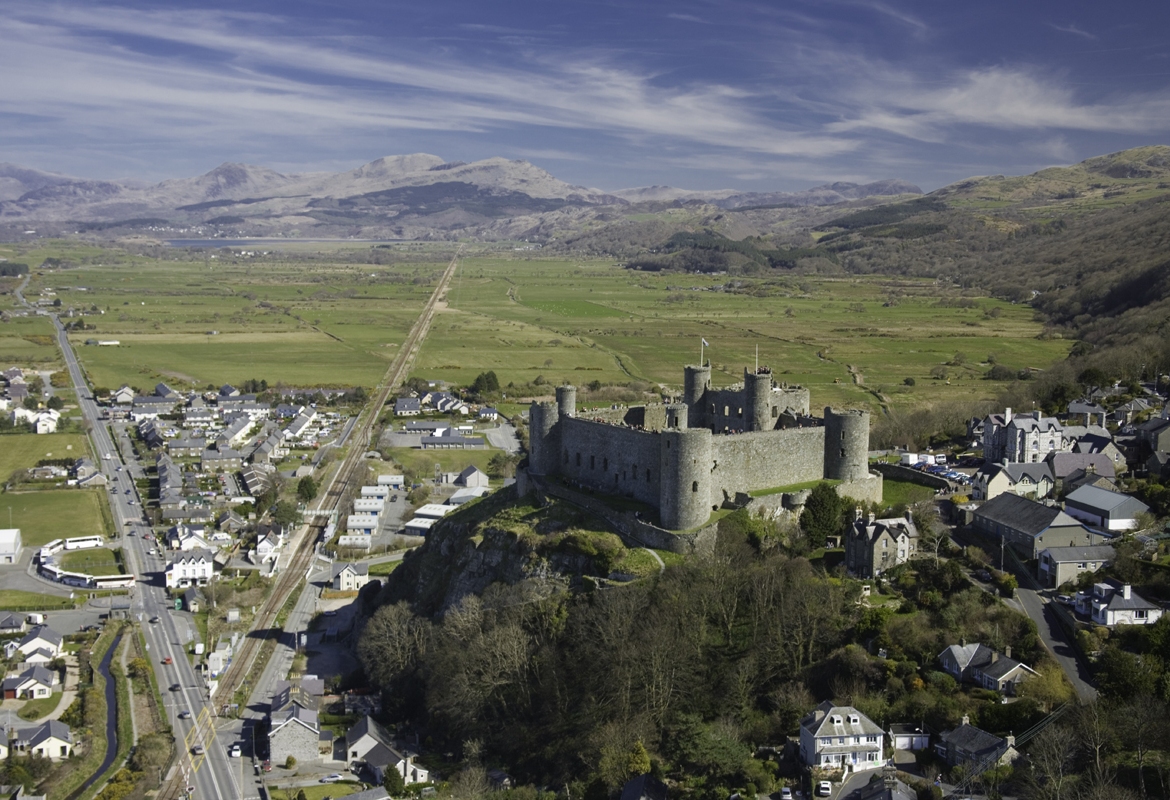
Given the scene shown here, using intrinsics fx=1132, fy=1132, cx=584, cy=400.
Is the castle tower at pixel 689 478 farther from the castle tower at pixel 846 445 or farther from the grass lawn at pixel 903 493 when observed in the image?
the grass lawn at pixel 903 493

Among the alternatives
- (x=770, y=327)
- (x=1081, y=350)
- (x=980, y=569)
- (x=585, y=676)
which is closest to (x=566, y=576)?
(x=585, y=676)

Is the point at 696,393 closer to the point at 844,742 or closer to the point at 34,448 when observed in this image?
the point at 844,742

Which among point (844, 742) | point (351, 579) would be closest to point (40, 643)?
point (351, 579)

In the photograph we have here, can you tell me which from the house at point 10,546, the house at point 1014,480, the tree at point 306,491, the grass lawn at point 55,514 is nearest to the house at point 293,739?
the house at point 1014,480

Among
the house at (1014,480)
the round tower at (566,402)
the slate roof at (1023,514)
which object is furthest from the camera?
the round tower at (566,402)

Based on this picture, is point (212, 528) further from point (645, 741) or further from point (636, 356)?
point (636, 356)

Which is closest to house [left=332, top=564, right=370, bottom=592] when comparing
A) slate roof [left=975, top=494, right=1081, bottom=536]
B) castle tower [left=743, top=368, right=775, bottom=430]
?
castle tower [left=743, top=368, right=775, bottom=430]

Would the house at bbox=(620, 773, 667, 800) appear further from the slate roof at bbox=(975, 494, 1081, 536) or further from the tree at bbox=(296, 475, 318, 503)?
the tree at bbox=(296, 475, 318, 503)
